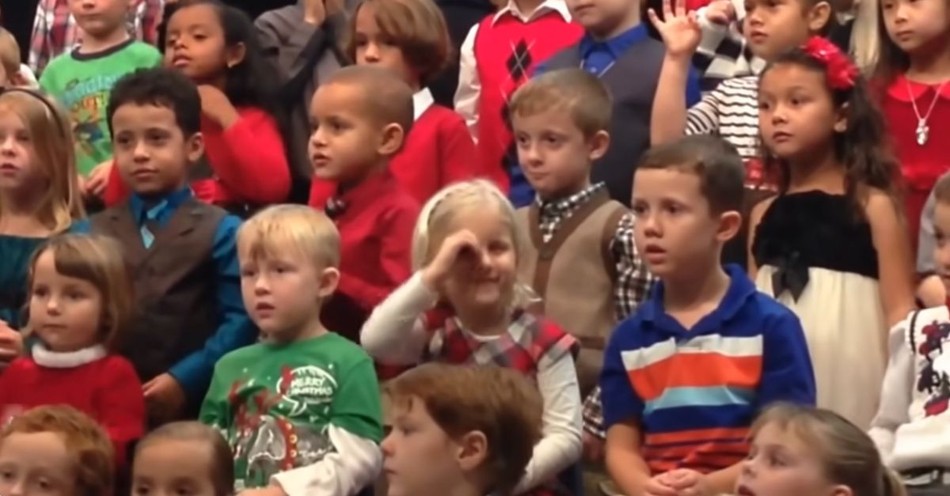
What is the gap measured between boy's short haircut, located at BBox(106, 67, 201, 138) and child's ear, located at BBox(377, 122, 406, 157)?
456mm

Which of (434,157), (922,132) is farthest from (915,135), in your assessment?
(434,157)

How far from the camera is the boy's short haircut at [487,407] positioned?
11.7ft

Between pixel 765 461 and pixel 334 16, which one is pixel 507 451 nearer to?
pixel 765 461

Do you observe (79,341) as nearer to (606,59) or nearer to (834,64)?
(606,59)

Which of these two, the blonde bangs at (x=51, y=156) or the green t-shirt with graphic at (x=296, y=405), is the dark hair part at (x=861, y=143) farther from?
A: the blonde bangs at (x=51, y=156)

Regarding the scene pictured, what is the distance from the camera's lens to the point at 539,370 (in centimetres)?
405

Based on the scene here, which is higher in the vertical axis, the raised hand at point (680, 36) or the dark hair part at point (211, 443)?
the raised hand at point (680, 36)

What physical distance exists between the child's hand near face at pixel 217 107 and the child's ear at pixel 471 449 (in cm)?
178

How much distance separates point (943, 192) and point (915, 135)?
2.36 ft

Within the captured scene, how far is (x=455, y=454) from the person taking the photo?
11.7 ft

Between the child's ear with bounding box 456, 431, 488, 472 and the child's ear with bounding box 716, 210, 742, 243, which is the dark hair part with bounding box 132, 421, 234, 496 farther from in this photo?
the child's ear with bounding box 716, 210, 742, 243

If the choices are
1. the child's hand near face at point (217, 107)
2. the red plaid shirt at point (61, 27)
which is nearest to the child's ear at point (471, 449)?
the child's hand near face at point (217, 107)

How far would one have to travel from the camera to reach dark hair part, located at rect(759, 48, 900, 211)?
433cm

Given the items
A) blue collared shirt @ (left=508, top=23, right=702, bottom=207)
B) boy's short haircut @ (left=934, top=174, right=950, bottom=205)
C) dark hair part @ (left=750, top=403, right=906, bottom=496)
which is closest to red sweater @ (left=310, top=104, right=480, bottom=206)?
blue collared shirt @ (left=508, top=23, right=702, bottom=207)
